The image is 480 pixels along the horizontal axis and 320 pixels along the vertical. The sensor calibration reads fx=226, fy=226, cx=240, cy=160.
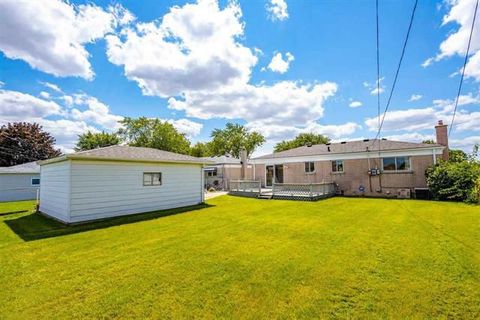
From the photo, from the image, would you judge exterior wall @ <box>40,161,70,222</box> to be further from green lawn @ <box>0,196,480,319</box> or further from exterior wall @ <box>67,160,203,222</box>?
green lawn @ <box>0,196,480,319</box>

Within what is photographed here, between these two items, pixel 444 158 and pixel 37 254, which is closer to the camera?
pixel 37 254

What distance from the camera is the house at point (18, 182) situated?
58.5ft

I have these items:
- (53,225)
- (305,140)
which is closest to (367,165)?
(53,225)

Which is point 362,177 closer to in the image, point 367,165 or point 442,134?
point 367,165

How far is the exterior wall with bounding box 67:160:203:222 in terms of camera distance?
882 centimetres

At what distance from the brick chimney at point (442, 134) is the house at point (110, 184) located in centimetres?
1553

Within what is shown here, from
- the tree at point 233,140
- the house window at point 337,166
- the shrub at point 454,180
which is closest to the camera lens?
the shrub at point 454,180

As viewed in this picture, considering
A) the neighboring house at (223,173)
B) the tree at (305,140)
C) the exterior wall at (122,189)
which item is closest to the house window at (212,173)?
the neighboring house at (223,173)

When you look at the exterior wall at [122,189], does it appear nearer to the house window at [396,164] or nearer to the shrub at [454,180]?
the house window at [396,164]

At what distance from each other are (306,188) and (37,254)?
13.7 m

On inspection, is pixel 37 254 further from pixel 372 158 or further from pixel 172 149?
pixel 172 149

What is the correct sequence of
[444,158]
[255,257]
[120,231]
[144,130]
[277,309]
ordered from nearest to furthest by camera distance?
[277,309] < [255,257] < [120,231] < [444,158] < [144,130]

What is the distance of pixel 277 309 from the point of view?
10.0ft

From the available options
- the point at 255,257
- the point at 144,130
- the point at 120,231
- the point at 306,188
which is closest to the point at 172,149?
the point at 144,130
